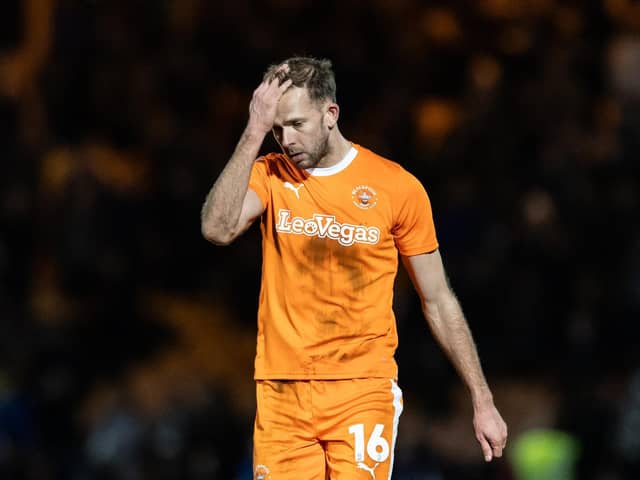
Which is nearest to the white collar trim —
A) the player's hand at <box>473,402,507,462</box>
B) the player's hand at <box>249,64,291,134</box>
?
the player's hand at <box>249,64,291,134</box>

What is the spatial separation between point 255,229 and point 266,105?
250 inches

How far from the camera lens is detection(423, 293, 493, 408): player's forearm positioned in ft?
17.3

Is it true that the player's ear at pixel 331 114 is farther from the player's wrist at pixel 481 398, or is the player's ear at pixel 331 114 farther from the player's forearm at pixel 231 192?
the player's wrist at pixel 481 398

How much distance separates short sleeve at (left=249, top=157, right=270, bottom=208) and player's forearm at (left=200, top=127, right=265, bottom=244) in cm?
23

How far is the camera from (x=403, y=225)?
207 inches

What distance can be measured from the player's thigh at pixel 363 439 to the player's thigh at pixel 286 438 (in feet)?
0.26

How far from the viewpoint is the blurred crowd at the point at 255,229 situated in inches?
Result: 380

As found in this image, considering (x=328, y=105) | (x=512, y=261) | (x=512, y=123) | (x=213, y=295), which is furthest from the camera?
(x=213, y=295)

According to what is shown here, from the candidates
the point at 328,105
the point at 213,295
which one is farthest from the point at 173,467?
the point at 328,105

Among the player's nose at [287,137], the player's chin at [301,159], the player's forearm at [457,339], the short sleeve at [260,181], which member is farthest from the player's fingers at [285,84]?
the player's forearm at [457,339]

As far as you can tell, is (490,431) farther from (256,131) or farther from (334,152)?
(256,131)

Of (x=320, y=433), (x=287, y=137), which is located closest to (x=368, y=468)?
(x=320, y=433)

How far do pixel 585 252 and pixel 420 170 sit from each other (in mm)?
1738

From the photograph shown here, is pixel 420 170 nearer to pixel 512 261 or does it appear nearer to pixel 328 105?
pixel 512 261
